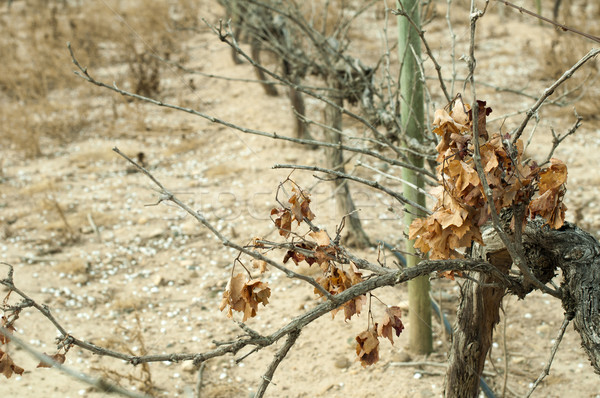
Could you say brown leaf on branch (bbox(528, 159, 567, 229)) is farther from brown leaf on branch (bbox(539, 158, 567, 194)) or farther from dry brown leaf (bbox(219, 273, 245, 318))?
dry brown leaf (bbox(219, 273, 245, 318))

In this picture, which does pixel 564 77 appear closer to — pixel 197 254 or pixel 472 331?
pixel 472 331

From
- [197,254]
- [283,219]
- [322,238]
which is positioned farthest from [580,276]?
[197,254]

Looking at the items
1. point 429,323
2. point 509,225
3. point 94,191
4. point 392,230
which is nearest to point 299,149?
point 392,230

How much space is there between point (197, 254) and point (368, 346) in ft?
11.6

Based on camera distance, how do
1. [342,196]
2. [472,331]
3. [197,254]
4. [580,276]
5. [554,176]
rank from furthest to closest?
[197,254] → [342,196] → [472,331] → [580,276] → [554,176]

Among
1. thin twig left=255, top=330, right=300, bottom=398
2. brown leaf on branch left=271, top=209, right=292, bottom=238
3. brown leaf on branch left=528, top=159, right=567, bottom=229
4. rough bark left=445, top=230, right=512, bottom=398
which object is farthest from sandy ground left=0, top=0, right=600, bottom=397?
brown leaf on branch left=528, top=159, right=567, bottom=229

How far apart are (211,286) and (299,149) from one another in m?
2.58

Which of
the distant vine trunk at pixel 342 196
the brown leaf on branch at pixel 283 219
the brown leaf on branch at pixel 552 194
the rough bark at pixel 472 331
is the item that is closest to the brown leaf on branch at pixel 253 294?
the brown leaf on branch at pixel 283 219

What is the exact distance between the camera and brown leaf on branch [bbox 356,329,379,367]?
1629mm

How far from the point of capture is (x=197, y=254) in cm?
500

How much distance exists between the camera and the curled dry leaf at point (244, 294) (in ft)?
4.92

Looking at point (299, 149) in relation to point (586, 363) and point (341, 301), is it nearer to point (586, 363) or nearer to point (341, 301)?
point (586, 363)

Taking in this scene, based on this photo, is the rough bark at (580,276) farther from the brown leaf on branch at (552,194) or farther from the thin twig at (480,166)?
the brown leaf on branch at (552,194)

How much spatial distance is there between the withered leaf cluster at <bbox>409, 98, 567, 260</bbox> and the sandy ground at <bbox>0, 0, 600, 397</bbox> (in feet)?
3.39
